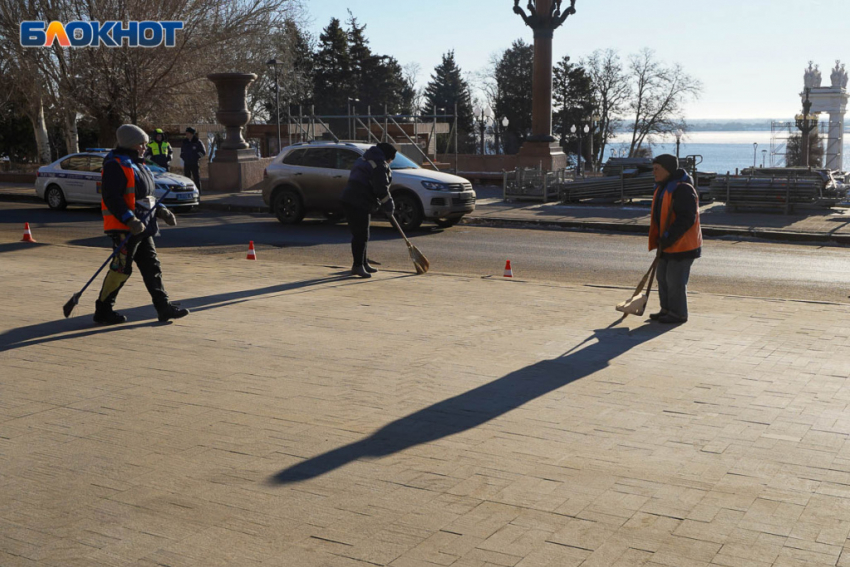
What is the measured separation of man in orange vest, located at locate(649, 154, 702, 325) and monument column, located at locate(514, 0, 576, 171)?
65.4 feet

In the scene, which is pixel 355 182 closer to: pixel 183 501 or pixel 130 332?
pixel 130 332

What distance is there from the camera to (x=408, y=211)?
17.8m

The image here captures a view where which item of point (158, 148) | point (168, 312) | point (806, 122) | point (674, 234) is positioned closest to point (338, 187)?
point (158, 148)

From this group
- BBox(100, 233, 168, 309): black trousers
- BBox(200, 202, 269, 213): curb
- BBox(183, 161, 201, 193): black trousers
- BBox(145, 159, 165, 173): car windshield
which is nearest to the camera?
BBox(100, 233, 168, 309): black trousers

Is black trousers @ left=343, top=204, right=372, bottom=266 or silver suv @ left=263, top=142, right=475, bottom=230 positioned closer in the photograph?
black trousers @ left=343, top=204, right=372, bottom=266

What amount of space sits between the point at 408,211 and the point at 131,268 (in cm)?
946

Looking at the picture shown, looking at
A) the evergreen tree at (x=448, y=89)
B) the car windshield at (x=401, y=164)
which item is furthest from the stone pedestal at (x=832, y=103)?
the car windshield at (x=401, y=164)

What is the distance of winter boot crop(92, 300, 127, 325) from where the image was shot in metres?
8.84

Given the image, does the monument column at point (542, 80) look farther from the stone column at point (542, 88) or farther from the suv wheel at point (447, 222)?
the suv wheel at point (447, 222)

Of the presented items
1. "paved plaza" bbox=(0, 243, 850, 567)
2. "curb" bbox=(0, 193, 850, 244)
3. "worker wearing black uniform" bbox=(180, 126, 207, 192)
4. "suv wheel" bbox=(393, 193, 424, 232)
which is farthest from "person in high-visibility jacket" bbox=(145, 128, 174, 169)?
"paved plaza" bbox=(0, 243, 850, 567)

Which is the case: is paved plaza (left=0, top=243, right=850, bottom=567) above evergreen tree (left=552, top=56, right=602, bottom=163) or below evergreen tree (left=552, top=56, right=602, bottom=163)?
below

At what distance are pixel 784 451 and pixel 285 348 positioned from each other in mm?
4152

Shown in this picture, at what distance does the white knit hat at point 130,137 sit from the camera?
27.9ft

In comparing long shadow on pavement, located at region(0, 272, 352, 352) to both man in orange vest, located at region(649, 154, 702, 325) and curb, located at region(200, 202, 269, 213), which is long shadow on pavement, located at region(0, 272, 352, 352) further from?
curb, located at region(200, 202, 269, 213)
